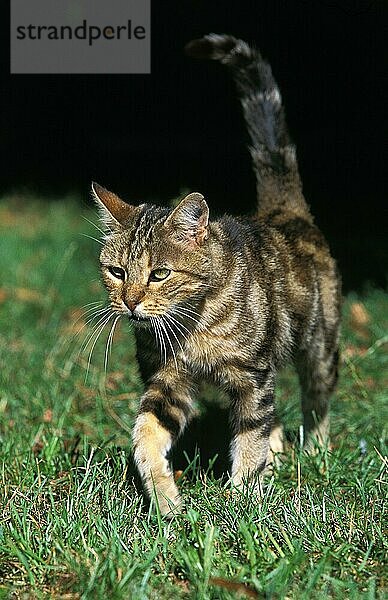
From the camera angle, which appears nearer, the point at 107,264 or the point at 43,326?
the point at 107,264

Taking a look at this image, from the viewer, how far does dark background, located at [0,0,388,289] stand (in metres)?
7.83

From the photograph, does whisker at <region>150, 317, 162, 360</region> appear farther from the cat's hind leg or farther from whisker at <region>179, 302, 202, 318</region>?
the cat's hind leg

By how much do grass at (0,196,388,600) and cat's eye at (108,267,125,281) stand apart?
2.29ft

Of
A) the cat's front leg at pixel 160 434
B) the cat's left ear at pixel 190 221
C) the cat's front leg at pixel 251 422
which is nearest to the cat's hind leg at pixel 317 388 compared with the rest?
the cat's front leg at pixel 251 422

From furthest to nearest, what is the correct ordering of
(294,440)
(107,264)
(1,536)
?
1. (294,440)
2. (107,264)
3. (1,536)

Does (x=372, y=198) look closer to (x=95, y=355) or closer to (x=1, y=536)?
(x=95, y=355)

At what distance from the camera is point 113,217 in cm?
319

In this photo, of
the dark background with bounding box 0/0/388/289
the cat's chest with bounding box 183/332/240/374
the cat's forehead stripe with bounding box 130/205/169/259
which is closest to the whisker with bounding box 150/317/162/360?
the cat's chest with bounding box 183/332/240/374

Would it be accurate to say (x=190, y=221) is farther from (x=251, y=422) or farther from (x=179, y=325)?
(x=251, y=422)

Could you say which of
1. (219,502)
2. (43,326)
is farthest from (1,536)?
(43,326)

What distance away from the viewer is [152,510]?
2.89 metres

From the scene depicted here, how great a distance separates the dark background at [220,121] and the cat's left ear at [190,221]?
3.58 meters

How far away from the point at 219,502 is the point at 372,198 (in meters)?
6.50

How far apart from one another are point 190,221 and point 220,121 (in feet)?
22.3
